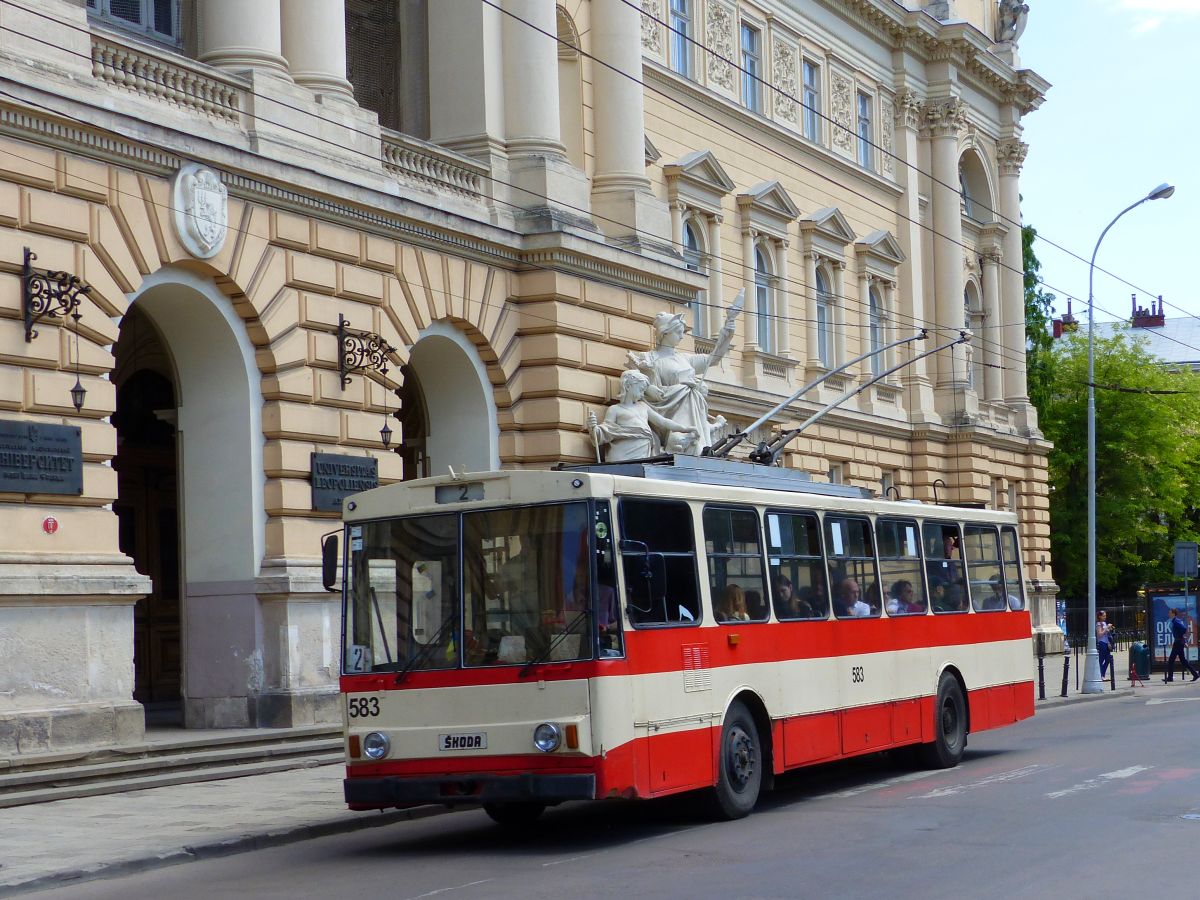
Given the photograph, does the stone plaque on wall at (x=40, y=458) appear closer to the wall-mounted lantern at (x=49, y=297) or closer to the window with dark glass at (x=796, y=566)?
the wall-mounted lantern at (x=49, y=297)

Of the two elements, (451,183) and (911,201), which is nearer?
(451,183)

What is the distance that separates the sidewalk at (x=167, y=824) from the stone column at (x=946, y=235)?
1322 inches

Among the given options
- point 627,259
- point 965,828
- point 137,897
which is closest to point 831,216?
point 627,259

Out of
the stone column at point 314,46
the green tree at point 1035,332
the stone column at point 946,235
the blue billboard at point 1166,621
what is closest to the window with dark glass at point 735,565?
the stone column at point 314,46

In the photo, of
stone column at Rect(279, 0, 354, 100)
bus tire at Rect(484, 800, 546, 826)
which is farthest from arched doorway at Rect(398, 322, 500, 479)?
bus tire at Rect(484, 800, 546, 826)

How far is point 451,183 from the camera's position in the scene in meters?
26.0

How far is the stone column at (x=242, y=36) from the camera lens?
22.1 meters

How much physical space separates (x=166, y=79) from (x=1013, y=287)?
1491 inches

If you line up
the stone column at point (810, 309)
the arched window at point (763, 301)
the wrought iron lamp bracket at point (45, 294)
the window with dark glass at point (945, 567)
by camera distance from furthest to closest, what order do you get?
the stone column at point (810, 309) → the arched window at point (763, 301) → the window with dark glass at point (945, 567) → the wrought iron lamp bracket at point (45, 294)

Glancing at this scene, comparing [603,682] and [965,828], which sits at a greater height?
[603,682]

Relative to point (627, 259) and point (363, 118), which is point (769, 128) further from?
point (363, 118)

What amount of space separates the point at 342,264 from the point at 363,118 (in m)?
2.15

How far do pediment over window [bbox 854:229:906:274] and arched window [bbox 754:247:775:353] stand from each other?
5.36 meters

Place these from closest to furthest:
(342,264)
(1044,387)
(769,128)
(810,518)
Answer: (810,518)
(342,264)
(769,128)
(1044,387)
